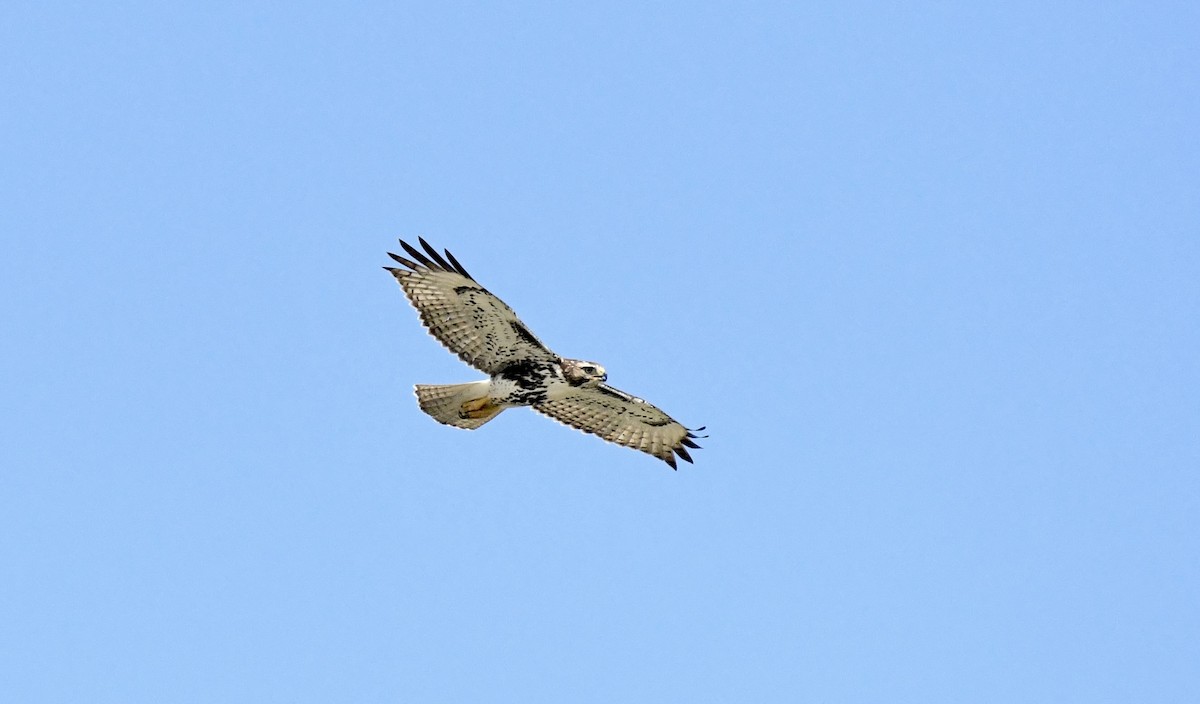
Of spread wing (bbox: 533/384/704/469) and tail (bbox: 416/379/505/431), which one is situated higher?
spread wing (bbox: 533/384/704/469)

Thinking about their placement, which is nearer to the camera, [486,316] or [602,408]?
[486,316]

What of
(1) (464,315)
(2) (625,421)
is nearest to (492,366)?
(1) (464,315)

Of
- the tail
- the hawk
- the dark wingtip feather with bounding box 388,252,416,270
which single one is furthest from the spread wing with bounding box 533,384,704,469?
the dark wingtip feather with bounding box 388,252,416,270

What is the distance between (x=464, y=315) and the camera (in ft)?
49.4

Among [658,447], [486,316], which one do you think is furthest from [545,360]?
[658,447]

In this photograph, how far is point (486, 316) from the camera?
1495 cm

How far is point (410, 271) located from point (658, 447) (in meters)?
3.08

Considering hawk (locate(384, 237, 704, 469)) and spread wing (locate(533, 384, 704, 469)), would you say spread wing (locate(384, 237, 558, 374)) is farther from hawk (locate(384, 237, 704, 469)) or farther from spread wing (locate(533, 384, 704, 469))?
spread wing (locate(533, 384, 704, 469))

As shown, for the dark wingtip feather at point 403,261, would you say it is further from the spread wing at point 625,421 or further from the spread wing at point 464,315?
the spread wing at point 625,421

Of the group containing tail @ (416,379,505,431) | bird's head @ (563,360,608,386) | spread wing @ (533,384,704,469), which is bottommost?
tail @ (416,379,505,431)

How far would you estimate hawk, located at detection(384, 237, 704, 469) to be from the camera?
14.9 metres

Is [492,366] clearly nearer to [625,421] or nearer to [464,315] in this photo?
[464,315]

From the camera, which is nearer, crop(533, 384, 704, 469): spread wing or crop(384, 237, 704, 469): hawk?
crop(384, 237, 704, 469): hawk

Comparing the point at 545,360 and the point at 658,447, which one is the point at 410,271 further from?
the point at 658,447
